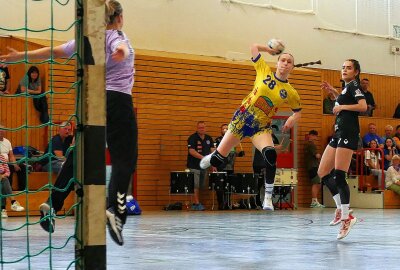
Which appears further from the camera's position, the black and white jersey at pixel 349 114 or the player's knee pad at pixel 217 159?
the player's knee pad at pixel 217 159

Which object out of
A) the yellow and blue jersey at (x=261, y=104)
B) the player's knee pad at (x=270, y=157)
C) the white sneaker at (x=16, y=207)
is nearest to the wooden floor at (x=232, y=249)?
the player's knee pad at (x=270, y=157)

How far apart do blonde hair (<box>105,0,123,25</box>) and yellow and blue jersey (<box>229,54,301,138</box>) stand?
450cm

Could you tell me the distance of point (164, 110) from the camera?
822 inches

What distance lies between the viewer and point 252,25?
22.9 m

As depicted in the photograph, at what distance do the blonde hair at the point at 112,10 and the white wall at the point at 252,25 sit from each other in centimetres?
1225

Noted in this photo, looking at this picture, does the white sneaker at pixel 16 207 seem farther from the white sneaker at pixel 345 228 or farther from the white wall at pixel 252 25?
the white sneaker at pixel 345 228

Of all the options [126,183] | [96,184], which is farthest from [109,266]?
[96,184]

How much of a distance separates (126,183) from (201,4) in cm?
1589

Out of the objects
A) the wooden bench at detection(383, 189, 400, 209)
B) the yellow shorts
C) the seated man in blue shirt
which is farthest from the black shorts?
the wooden bench at detection(383, 189, 400, 209)

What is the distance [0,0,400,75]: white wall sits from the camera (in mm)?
20562

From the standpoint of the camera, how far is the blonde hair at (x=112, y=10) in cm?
650

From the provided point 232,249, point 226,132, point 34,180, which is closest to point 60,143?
point 34,180

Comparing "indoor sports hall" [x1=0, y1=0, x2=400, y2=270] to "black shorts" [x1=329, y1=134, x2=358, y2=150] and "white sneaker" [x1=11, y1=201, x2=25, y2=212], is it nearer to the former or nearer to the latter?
"black shorts" [x1=329, y1=134, x2=358, y2=150]

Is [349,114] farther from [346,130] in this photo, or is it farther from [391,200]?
[391,200]
